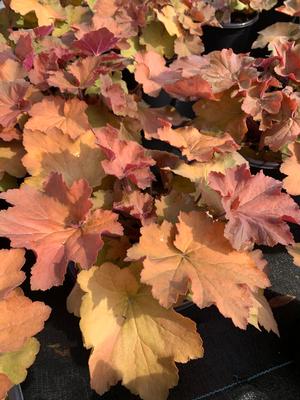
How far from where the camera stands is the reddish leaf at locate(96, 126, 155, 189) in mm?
981

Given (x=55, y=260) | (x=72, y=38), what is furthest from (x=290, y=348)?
(x=72, y=38)

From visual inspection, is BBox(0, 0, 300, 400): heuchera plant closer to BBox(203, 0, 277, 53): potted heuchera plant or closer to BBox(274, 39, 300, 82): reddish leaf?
BBox(274, 39, 300, 82): reddish leaf

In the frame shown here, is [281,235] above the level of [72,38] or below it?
below

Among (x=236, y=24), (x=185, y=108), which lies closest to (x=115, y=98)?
(x=185, y=108)

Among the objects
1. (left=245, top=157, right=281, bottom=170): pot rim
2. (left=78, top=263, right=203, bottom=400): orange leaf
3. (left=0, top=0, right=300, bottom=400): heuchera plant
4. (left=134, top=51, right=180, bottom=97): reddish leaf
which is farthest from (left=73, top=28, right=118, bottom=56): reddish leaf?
(left=78, top=263, right=203, bottom=400): orange leaf

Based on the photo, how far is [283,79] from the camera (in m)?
1.37

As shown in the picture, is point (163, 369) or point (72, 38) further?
point (72, 38)

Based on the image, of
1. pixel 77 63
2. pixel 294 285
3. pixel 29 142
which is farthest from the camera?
pixel 294 285

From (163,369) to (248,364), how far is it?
1.32ft

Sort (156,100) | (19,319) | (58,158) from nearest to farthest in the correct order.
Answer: (19,319) → (58,158) → (156,100)

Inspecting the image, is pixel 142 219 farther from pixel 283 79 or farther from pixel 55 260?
pixel 283 79

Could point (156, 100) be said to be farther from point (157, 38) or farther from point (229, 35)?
point (229, 35)

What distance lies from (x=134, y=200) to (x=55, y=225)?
184 millimetres

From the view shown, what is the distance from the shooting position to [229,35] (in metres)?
2.08
